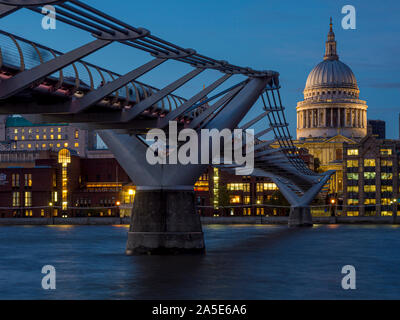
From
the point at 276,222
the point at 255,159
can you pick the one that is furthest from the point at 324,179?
the point at 255,159

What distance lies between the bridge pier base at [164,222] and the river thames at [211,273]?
0.92m

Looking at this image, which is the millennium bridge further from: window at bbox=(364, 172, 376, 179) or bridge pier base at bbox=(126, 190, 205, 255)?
window at bbox=(364, 172, 376, 179)

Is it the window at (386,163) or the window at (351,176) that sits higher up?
the window at (386,163)

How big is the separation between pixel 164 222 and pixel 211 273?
6.62 m

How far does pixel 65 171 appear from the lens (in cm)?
15312

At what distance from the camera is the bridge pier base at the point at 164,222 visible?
45781 mm

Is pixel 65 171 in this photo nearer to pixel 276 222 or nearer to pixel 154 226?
pixel 276 222

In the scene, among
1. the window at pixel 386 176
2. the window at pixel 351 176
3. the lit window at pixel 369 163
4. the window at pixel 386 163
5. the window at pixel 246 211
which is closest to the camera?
the window at pixel 386 176

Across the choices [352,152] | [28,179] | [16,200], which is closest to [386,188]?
[352,152]

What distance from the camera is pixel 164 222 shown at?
1804 inches

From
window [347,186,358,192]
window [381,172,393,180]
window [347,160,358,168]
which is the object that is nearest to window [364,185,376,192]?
window [347,186,358,192]

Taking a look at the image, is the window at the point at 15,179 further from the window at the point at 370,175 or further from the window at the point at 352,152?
the window at the point at 370,175

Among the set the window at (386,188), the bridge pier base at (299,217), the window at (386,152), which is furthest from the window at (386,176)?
the bridge pier base at (299,217)
